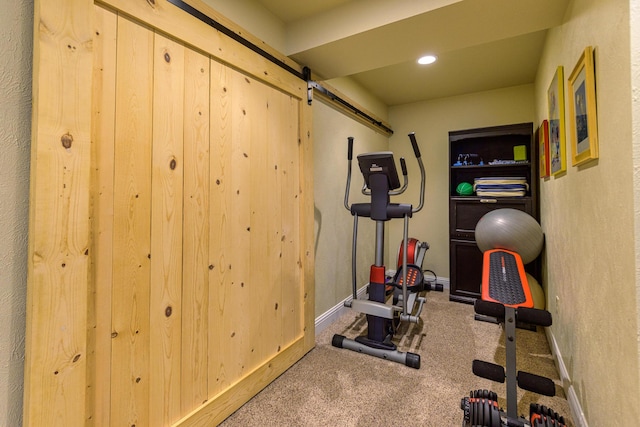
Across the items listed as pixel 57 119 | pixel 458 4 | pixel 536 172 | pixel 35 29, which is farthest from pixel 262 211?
pixel 536 172

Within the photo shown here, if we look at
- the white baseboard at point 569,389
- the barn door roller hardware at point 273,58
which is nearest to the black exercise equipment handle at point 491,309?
the white baseboard at point 569,389

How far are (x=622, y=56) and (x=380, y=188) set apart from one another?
153 cm

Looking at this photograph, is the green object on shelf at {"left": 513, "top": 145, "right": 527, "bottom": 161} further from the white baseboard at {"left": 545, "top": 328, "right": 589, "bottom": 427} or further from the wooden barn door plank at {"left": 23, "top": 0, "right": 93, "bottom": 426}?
the wooden barn door plank at {"left": 23, "top": 0, "right": 93, "bottom": 426}

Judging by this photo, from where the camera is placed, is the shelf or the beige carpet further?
the shelf

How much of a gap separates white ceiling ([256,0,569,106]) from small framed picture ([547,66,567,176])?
14.3 inches

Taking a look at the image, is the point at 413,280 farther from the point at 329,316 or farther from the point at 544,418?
Answer: the point at 544,418

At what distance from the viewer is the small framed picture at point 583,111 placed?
122 centimetres

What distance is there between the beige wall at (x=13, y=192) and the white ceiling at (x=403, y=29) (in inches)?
53.1

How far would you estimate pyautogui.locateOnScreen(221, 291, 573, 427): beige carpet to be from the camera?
1.62 m

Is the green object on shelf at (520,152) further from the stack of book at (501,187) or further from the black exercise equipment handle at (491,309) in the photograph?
the black exercise equipment handle at (491,309)

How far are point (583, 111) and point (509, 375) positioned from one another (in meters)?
1.28

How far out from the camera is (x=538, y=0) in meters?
1.58

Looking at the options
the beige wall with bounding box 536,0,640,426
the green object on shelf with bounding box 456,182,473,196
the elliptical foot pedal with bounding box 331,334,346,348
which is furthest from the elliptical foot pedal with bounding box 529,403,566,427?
the green object on shelf with bounding box 456,182,473,196

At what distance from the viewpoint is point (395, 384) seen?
1914 mm
